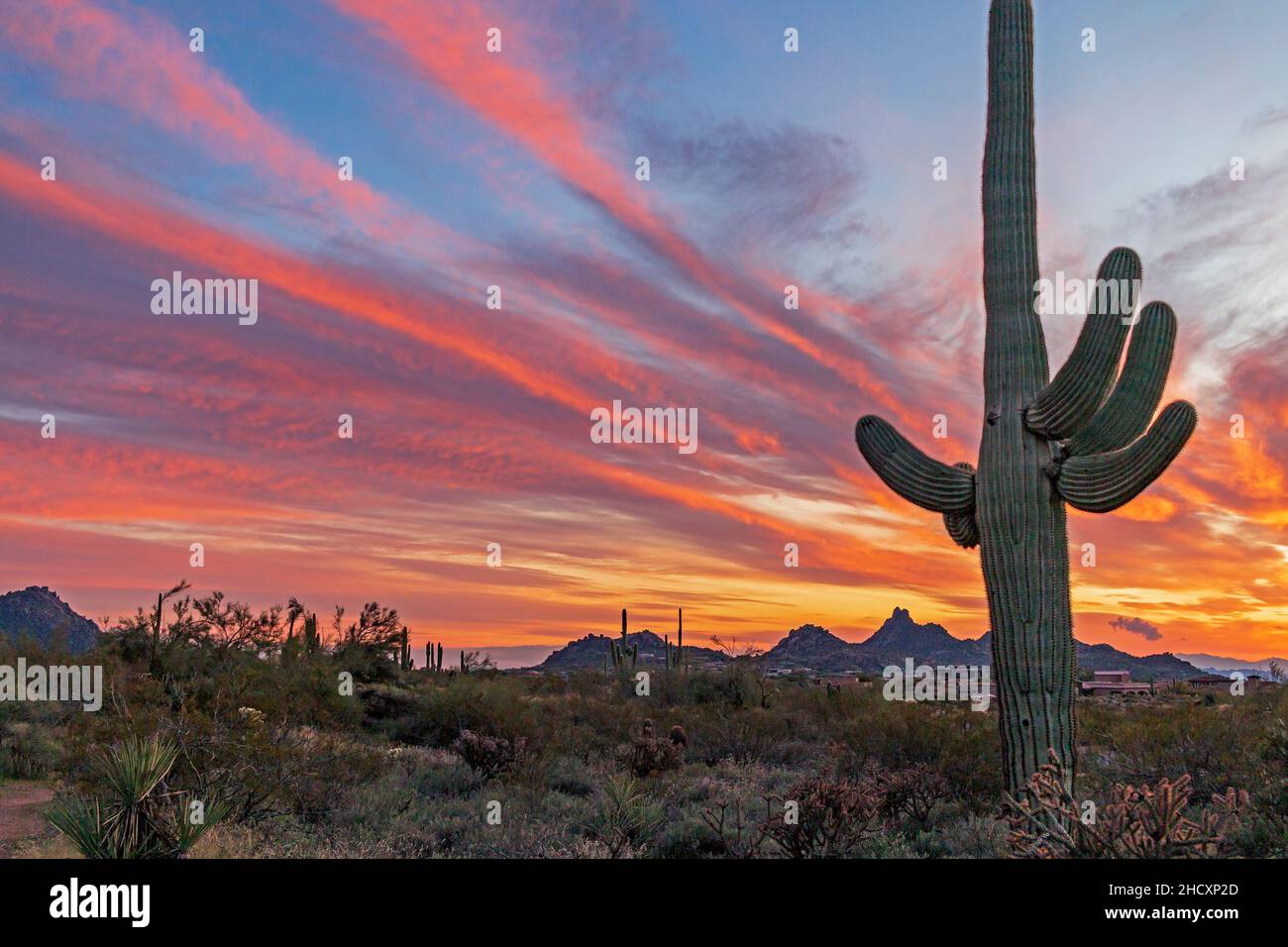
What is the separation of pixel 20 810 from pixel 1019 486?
14185 mm

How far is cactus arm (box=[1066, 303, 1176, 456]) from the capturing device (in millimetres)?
10461

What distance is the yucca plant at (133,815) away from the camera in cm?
847

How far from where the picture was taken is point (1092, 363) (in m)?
10.2

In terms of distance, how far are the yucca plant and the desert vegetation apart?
21 millimetres

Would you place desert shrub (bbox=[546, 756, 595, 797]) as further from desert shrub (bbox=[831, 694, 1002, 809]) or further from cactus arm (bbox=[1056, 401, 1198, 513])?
cactus arm (bbox=[1056, 401, 1198, 513])

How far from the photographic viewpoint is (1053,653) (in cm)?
1033

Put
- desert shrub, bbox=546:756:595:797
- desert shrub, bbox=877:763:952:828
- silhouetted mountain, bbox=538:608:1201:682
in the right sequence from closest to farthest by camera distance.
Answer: desert shrub, bbox=877:763:952:828 → desert shrub, bbox=546:756:595:797 → silhouetted mountain, bbox=538:608:1201:682

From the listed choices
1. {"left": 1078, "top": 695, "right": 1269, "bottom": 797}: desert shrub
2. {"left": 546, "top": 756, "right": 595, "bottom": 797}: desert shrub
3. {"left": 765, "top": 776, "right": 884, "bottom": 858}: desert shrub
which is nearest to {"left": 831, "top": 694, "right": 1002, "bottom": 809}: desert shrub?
{"left": 1078, "top": 695, "right": 1269, "bottom": 797}: desert shrub

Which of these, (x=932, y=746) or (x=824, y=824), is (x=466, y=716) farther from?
(x=824, y=824)

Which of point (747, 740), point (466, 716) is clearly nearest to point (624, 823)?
point (747, 740)

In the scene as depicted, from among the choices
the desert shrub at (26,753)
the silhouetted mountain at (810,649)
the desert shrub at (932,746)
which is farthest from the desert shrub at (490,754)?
the silhouetted mountain at (810,649)
